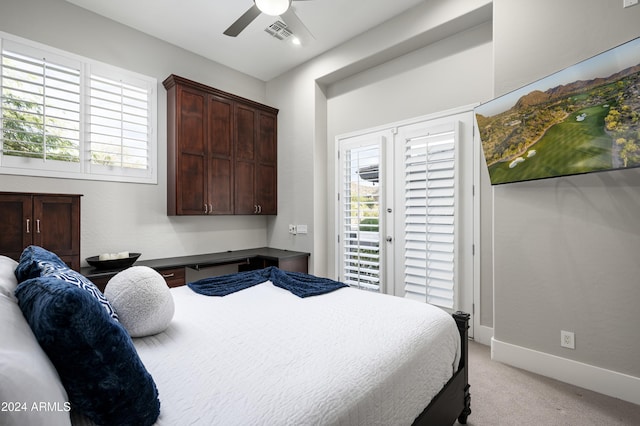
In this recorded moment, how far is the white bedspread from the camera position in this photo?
0.90 m

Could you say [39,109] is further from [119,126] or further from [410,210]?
[410,210]

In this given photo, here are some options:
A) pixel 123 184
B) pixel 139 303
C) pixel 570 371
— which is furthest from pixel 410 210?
pixel 123 184

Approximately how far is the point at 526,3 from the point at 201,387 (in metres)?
3.34

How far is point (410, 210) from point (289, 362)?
2421 millimetres

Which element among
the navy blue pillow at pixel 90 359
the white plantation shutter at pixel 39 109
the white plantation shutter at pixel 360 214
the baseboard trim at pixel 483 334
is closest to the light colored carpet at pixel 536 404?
the baseboard trim at pixel 483 334

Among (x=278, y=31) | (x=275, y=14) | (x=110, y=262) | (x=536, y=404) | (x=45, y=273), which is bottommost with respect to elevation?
(x=536, y=404)

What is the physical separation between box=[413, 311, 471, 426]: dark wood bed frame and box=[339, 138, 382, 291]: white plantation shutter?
5.75 ft

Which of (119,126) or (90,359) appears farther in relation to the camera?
(119,126)

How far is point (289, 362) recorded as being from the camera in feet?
3.76

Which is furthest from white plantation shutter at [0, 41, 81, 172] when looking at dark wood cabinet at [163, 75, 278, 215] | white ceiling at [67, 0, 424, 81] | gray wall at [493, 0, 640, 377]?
gray wall at [493, 0, 640, 377]

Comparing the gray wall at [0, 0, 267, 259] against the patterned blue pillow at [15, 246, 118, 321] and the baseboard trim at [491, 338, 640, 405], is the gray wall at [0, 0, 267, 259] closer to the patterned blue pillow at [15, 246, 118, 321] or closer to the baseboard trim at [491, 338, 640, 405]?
the patterned blue pillow at [15, 246, 118, 321]

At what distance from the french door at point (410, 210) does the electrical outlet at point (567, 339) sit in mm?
772

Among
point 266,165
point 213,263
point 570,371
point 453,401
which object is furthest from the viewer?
point 266,165

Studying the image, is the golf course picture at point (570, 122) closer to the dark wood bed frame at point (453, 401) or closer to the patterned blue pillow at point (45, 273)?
the dark wood bed frame at point (453, 401)
